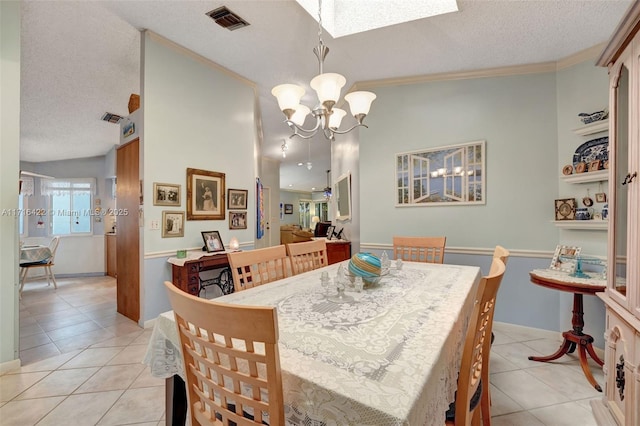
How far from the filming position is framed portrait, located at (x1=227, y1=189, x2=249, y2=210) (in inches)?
142

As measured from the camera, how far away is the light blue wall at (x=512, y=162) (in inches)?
106

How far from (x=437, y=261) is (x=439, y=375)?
6.43 feet

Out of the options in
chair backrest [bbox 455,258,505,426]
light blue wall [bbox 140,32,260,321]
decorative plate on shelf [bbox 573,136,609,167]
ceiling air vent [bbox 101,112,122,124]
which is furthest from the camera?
ceiling air vent [bbox 101,112,122,124]

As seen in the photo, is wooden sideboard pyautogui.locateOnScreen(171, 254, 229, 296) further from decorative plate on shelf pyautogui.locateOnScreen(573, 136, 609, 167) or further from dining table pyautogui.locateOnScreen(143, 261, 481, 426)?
decorative plate on shelf pyautogui.locateOnScreen(573, 136, 609, 167)

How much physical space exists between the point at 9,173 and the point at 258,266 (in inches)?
81.6

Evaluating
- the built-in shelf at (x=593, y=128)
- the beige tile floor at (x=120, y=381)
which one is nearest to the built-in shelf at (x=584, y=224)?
the built-in shelf at (x=593, y=128)

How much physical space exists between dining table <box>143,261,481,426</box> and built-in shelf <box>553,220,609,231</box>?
1.63 metres

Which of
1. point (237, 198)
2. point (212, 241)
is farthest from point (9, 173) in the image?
point (237, 198)

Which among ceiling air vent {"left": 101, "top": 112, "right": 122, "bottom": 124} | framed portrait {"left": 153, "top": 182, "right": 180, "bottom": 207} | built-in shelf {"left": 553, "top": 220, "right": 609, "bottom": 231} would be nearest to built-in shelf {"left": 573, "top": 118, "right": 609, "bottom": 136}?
built-in shelf {"left": 553, "top": 220, "right": 609, "bottom": 231}

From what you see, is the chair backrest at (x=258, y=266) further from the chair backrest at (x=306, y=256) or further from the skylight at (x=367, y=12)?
the skylight at (x=367, y=12)

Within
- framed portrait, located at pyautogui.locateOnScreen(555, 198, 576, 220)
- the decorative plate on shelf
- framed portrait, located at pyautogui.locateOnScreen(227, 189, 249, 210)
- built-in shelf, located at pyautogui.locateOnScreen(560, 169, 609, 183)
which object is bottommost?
framed portrait, located at pyautogui.locateOnScreen(555, 198, 576, 220)

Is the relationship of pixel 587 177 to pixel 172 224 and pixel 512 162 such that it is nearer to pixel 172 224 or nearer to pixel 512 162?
pixel 512 162

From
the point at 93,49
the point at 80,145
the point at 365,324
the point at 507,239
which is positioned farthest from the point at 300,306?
the point at 80,145

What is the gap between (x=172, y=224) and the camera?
3.00m
